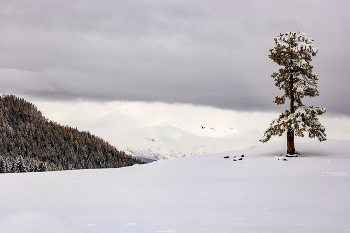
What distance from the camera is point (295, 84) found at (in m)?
29.0

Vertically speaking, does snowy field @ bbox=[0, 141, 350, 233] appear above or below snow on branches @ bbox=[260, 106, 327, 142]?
below

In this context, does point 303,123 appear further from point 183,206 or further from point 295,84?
point 183,206

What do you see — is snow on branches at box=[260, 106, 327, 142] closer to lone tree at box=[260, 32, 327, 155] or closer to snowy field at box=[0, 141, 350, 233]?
lone tree at box=[260, 32, 327, 155]

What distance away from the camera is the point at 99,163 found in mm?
185375

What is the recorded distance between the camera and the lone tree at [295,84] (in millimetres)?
27094

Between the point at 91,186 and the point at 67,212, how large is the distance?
660 cm

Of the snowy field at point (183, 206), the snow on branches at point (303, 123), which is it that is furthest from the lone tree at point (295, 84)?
the snowy field at point (183, 206)

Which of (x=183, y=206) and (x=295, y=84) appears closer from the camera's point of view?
(x=183, y=206)

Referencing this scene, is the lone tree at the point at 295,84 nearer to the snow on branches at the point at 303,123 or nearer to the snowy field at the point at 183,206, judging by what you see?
the snow on branches at the point at 303,123

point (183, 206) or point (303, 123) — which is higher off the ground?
point (303, 123)

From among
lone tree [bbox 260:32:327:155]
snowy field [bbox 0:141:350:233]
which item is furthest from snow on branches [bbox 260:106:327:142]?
snowy field [bbox 0:141:350:233]

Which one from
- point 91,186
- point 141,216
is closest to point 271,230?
point 141,216

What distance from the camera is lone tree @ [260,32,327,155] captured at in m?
27.1

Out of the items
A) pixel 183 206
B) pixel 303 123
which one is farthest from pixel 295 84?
pixel 183 206
